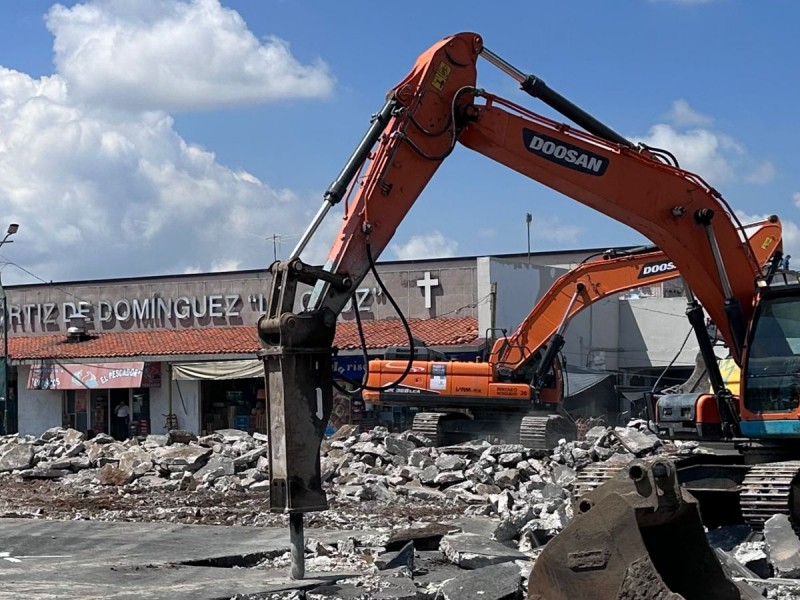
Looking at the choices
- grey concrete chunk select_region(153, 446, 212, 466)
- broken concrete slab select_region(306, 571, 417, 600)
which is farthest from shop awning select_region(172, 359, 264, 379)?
broken concrete slab select_region(306, 571, 417, 600)

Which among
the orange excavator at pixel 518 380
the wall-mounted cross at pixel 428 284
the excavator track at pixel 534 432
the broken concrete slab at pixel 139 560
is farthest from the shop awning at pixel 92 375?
the broken concrete slab at pixel 139 560

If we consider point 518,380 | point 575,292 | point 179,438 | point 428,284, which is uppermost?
point 428,284

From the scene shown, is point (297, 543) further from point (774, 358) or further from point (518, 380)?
point (518, 380)

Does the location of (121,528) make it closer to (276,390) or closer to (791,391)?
(276,390)

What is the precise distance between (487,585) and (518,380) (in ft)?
49.3

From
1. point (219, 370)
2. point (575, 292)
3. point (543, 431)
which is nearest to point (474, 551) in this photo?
point (543, 431)

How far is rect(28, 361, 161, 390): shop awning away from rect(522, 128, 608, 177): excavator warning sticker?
26168mm

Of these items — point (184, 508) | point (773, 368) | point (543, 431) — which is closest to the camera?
point (773, 368)

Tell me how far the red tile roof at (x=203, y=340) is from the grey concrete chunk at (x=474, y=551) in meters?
21.5

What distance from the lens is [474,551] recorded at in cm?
1060

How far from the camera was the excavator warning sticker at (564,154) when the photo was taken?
12.4 meters

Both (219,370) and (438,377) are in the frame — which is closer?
(438,377)

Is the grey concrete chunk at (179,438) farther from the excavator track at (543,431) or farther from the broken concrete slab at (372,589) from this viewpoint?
the broken concrete slab at (372,589)

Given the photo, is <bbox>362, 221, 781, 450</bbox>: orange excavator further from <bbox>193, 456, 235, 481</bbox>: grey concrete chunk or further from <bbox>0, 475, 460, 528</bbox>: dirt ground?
<bbox>0, 475, 460, 528</bbox>: dirt ground
